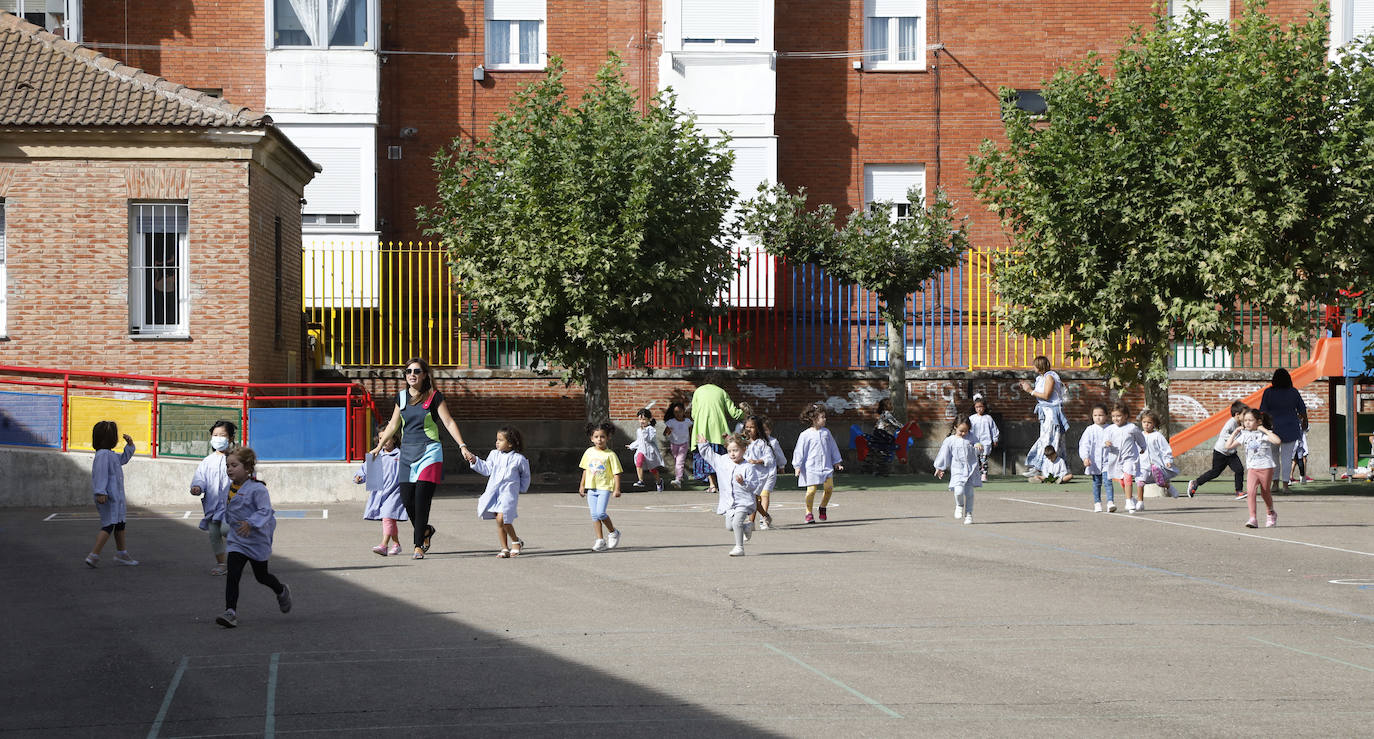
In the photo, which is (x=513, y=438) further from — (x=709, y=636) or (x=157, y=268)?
(x=157, y=268)

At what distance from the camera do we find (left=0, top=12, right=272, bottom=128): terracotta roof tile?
2138cm

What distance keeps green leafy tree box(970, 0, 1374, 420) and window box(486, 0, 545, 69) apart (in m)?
13.0

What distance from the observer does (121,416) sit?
20016 mm

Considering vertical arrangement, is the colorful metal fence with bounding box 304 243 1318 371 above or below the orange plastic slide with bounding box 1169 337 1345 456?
above

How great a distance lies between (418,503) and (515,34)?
20.5 metres

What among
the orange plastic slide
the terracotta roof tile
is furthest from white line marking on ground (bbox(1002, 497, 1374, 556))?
the terracotta roof tile

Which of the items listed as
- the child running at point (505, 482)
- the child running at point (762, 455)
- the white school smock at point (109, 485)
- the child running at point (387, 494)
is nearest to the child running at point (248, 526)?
the child running at point (387, 494)

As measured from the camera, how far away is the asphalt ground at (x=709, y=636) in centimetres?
695

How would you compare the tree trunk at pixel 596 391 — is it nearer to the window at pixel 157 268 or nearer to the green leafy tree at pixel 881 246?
the green leafy tree at pixel 881 246

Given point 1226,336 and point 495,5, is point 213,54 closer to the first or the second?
point 495,5

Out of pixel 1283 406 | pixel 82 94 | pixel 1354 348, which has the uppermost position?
pixel 82 94

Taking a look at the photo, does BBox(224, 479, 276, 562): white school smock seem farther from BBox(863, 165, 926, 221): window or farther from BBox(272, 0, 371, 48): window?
BBox(863, 165, 926, 221): window

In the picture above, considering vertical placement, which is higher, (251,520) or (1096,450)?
(1096,450)

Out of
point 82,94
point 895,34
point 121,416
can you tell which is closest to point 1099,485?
point 121,416
